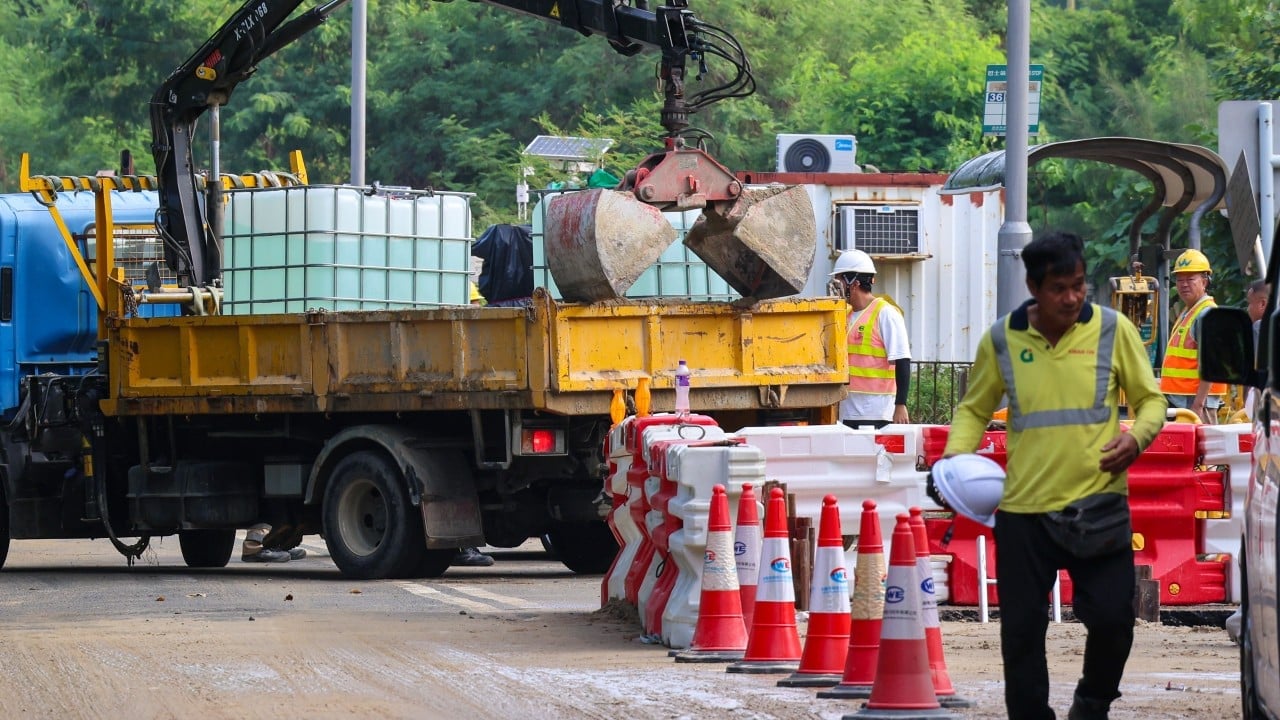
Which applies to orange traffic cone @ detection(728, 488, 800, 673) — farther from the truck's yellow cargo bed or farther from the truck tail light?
the truck tail light

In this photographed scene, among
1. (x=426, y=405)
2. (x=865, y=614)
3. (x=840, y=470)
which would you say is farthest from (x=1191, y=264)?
(x=865, y=614)

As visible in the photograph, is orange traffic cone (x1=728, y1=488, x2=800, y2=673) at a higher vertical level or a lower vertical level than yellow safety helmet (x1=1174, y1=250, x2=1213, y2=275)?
lower

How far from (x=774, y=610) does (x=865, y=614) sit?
3.93 feet

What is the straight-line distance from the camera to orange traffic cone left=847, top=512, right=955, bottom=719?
743 cm

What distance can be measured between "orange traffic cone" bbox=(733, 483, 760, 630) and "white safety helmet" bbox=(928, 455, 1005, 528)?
108 inches

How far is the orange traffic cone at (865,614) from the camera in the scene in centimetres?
794

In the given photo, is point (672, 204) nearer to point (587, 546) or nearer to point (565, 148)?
point (587, 546)

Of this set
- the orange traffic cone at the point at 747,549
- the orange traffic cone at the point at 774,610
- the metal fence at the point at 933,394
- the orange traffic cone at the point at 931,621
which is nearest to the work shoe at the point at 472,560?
the metal fence at the point at 933,394

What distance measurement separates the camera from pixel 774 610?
363 inches

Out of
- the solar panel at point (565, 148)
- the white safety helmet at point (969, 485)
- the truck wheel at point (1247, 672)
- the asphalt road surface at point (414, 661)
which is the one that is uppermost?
the solar panel at point (565, 148)

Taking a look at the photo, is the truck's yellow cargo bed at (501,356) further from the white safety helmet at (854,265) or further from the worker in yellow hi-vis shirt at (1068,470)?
the worker in yellow hi-vis shirt at (1068,470)

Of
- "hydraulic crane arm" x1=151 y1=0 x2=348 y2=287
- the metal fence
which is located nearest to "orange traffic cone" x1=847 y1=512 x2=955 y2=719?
"hydraulic crane arm" x1=151 y1=0 x2=348 y2=287

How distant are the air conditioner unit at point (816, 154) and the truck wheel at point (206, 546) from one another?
947 centimetres

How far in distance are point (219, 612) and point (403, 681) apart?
3957mm
